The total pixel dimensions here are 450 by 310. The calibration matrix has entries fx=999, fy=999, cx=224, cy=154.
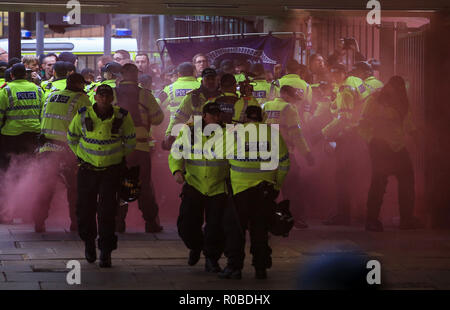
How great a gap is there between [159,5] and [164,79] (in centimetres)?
512

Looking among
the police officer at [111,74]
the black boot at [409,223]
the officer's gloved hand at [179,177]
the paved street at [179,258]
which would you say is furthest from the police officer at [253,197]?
the black boot at [409,223]

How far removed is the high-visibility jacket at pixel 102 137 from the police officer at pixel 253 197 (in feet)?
4.37

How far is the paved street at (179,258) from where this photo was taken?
880cm

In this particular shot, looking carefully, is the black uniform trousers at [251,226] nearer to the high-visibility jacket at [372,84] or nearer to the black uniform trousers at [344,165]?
the black uniform trousers at [344,165]

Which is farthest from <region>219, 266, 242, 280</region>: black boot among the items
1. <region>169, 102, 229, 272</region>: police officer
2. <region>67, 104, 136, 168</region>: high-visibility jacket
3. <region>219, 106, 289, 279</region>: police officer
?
<region>67, 104, 136, 168</region>: high-visibility jacket

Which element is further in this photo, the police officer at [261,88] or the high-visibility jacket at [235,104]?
the police officer at [261,88]

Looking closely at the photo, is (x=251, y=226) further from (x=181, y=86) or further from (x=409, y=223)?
(x=409, y=223)

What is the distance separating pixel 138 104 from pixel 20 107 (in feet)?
6.07

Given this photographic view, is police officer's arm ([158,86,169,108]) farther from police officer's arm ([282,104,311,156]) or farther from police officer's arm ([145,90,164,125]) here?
police officer's arm ([282,104,311,156])

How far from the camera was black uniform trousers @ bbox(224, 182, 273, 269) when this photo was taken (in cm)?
906

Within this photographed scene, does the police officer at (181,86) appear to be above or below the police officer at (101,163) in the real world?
above

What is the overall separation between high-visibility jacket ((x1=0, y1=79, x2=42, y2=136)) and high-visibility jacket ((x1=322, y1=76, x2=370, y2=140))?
3742 millimetres
